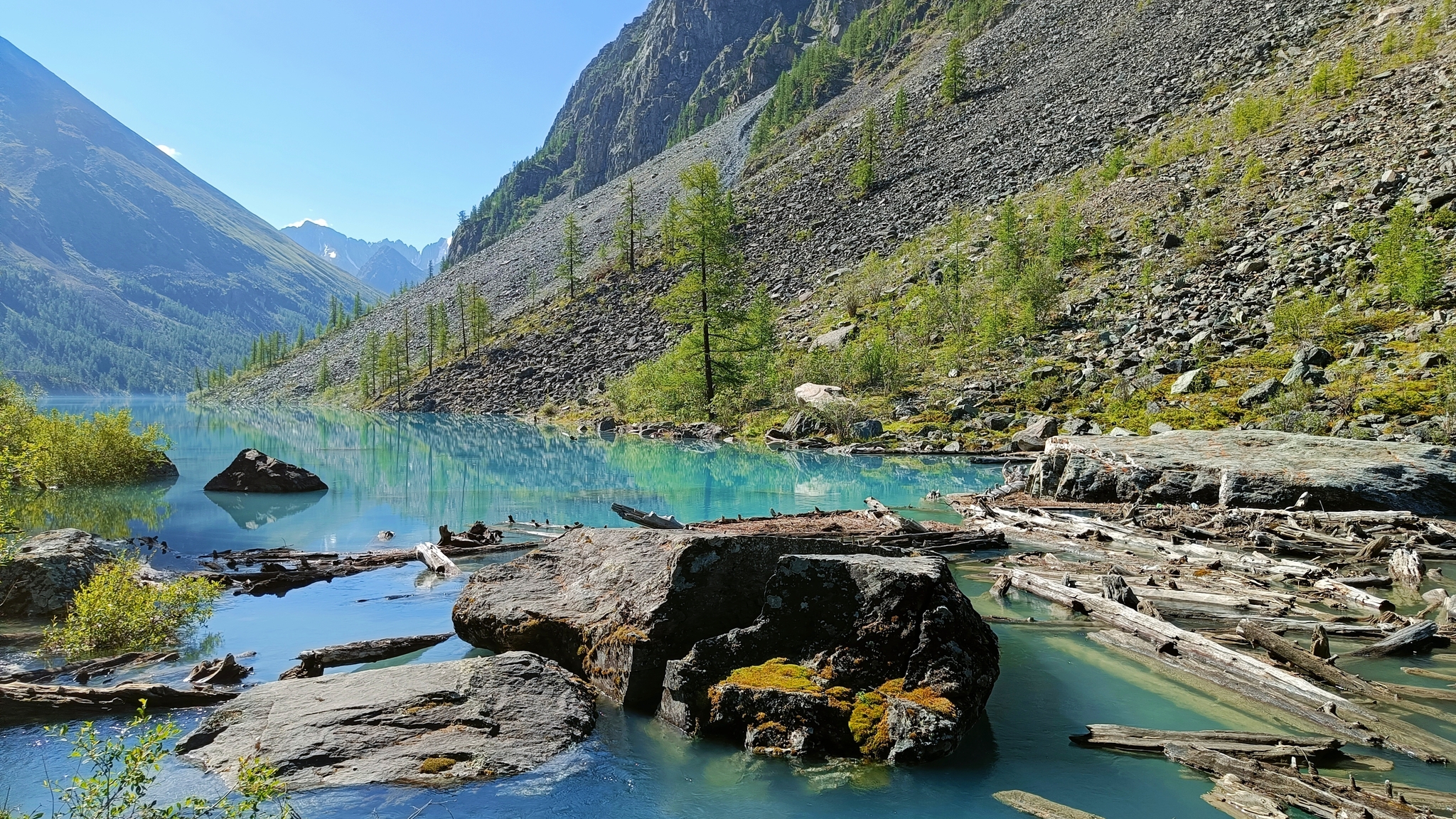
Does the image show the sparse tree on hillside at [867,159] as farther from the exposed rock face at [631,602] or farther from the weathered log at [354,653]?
the weathered log at [354,653]

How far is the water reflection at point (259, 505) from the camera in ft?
69.0

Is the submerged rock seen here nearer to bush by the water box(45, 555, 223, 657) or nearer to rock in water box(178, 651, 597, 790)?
rock in water box(178, 651, 597, 790)

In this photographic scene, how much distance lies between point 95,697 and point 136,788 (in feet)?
17.0

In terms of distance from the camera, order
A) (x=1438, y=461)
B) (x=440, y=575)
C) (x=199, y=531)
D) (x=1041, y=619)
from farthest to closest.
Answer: (x=199, y=531), (x=1438, y=461), (x=440, y=575), (x=1041, y=619)

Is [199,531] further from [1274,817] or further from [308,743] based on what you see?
[1274,817]

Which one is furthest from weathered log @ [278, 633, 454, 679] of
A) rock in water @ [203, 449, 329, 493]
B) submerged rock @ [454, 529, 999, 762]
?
rock in water @ [203, 449, 329, 493]

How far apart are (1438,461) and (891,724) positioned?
1764 cm

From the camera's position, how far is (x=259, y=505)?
2348cm

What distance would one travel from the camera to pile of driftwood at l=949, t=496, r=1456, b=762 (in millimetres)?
7336

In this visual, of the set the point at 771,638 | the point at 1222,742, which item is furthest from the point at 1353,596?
the point at 771,638

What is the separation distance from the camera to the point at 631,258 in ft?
306

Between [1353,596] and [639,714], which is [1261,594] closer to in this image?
[1353,596]

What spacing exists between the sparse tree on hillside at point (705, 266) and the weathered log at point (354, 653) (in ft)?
121

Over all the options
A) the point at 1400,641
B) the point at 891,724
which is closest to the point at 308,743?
the point at 891,724
